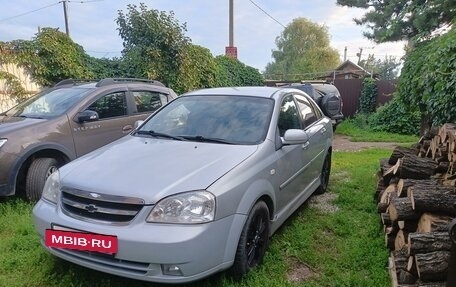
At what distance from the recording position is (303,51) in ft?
146

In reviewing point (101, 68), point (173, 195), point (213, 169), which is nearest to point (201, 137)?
point (213, 169)

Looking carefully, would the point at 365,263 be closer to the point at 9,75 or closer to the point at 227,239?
the point at 227,239

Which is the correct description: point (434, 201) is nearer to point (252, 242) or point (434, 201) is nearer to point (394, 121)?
point (252, 242)

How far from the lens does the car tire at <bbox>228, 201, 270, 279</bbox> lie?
2.76 metres

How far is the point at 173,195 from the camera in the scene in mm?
2469

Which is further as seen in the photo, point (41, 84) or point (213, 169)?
point (41, 84)

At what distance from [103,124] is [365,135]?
383 inches

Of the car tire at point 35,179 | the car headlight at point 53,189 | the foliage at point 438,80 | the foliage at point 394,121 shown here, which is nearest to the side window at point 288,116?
the foliage at point 438,80

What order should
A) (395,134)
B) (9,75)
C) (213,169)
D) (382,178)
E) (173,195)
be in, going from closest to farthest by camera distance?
(173,195)
(213,169)
(382,178)
(9,75)
(395,134)

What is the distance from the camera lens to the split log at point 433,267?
2492mm

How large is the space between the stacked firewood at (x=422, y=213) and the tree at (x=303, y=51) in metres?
37.0

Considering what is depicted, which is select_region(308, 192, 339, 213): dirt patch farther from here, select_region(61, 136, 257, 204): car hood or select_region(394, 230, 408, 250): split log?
select_region(61, 136, 257, 204): car hood

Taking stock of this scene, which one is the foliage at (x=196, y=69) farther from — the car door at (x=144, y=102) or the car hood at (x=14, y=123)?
the car hood at (x=14, y=123)

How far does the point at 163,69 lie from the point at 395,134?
825cm
